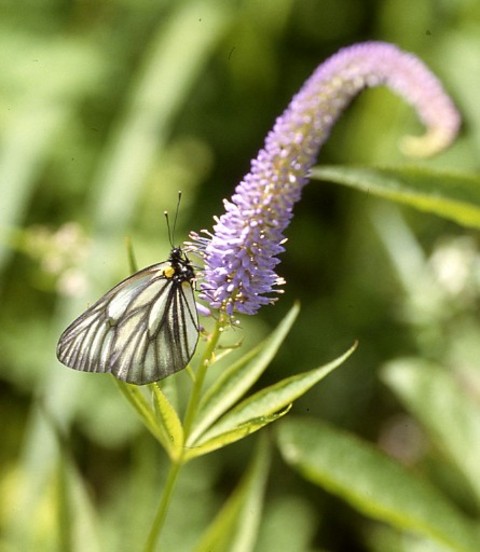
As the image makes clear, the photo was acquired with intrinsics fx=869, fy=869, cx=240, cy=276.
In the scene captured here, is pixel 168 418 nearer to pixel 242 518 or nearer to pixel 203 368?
pixel 203 368

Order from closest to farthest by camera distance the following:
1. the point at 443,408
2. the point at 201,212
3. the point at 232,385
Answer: the point at 232,385 < the point at 443,408 < the point at 201,212

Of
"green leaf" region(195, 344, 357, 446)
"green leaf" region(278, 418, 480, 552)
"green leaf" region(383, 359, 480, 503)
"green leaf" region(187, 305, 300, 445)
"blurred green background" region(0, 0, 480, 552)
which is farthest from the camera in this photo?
"blurred green background" region(0, 0, 480, 552)

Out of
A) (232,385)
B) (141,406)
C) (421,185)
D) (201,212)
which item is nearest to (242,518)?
(232,385)

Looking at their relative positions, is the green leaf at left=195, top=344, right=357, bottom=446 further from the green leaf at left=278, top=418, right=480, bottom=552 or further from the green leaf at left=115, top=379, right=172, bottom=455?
the green leaf at left=278, top=418, right=480, bottom=552

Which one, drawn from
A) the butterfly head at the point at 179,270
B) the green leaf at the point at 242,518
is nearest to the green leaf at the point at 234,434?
the butterfly head at the point at 179,270

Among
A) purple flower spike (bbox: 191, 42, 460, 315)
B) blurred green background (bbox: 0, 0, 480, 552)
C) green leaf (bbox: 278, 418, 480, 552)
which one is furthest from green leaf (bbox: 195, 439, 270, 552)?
blurred green background (bbox: 0, 0, 480, 552)

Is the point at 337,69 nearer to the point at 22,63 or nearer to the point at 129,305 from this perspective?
the point at 129,305

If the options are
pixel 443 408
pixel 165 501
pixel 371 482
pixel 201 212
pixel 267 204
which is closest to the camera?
pixel 267 204
